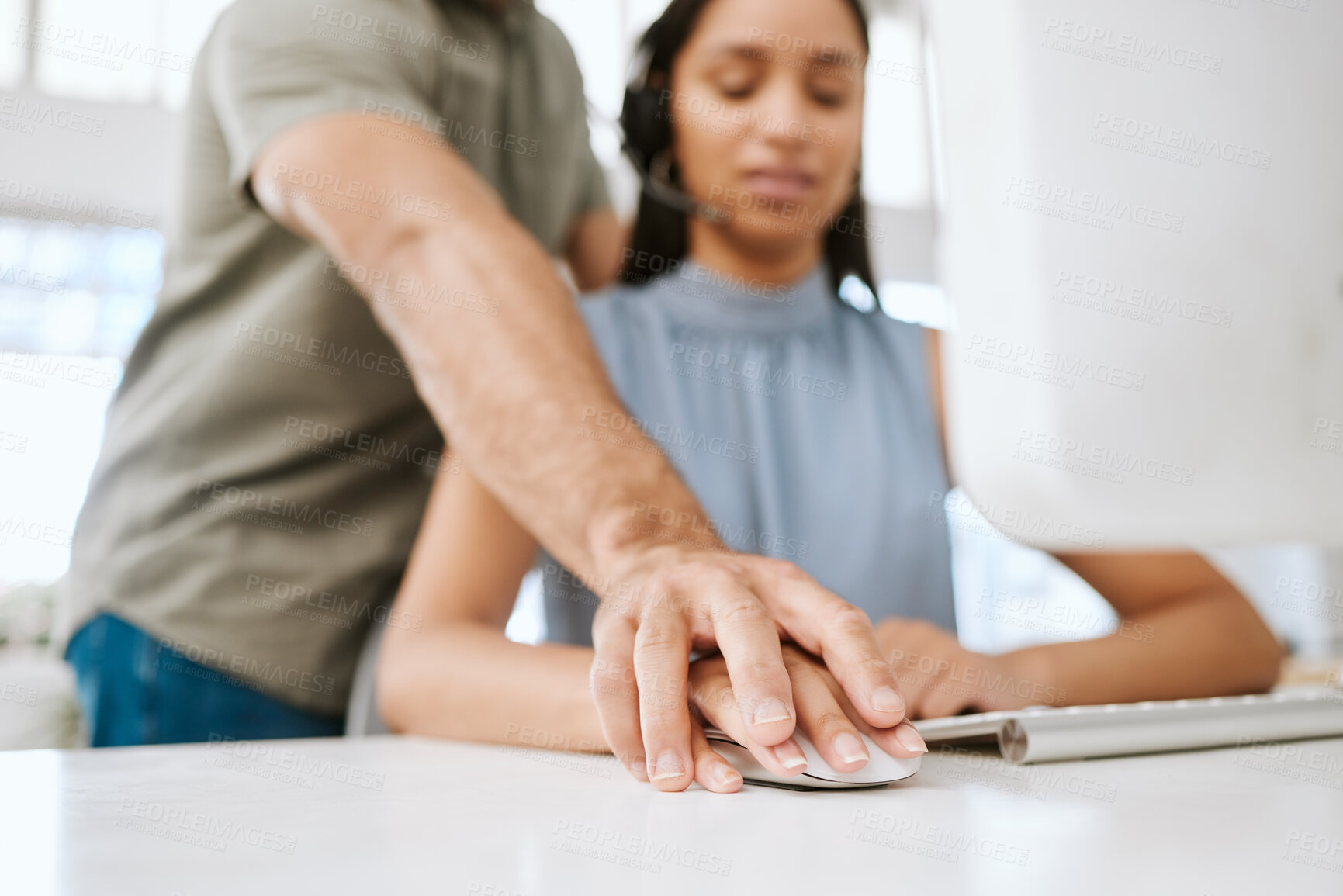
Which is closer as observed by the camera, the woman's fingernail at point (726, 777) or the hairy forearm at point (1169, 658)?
the woman's fingernail at point (726, 777)

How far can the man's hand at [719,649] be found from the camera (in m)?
0.43

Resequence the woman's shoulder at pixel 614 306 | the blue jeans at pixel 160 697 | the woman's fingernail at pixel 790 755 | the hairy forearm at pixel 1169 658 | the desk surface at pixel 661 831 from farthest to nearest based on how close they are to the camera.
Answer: the woman's shoulder at pixel 614 306, the blue jeans at pixel 160 697, the hairy forearm at pixel 1169 658, the woman's fingernail at pixel 790 755, the desk surface at pixel 661 831

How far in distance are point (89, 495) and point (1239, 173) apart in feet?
3.71

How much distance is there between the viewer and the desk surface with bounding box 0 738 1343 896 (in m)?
0.27

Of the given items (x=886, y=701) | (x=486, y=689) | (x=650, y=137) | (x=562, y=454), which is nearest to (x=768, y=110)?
(x=650, y=137)

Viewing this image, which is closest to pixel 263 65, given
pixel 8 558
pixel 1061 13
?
pixel 1061 13

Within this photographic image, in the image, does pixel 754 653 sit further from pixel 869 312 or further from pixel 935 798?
pixel 869 312

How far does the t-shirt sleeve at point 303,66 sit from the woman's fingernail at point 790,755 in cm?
69

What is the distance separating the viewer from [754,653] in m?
0.44

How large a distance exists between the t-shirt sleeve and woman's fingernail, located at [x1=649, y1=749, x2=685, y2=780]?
0.66 m

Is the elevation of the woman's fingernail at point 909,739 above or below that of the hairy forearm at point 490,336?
below

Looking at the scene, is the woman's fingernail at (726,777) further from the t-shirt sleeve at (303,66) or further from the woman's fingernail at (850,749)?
the t-shirt sleeve at (303,66)

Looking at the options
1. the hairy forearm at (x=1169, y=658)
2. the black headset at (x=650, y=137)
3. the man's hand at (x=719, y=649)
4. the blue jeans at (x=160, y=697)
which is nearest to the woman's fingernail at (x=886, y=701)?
the man's hand at (x=719, y=649)

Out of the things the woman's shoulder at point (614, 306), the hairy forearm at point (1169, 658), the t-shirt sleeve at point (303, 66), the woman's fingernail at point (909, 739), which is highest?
the t-shirt sleeve at point (303, 66)
